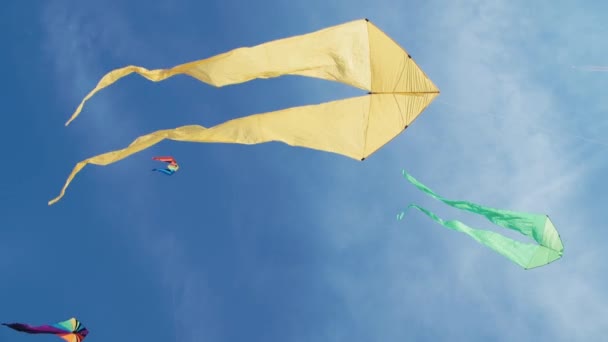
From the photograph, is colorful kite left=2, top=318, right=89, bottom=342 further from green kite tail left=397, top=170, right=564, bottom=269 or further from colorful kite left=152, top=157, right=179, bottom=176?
green kite tail left=397, top=170, right=564, bottom=269

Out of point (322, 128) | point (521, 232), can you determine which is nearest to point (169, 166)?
point (322, 128)

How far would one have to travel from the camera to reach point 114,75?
11938mm

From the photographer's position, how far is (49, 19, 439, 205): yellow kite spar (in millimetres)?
12000

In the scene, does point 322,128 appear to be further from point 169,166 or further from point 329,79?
point 169,166

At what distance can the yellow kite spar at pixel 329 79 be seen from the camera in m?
12.0

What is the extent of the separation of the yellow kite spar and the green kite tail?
3692 millimetres

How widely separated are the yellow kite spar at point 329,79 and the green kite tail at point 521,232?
12.1 feet

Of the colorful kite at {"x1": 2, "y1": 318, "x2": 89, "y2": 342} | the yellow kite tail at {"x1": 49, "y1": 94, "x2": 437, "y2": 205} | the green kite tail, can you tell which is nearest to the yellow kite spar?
the yellow kite tail at {"x1": 49, "y1": 94, "x2": 437, "y2": 205}

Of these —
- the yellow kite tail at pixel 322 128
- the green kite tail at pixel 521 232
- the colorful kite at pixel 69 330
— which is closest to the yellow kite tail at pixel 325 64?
the yellow kite tail at pixel 322 128

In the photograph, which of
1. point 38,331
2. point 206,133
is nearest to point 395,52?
point 206,133

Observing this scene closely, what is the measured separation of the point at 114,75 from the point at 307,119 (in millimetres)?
4774

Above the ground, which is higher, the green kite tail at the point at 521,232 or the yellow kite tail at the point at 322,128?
the yellow kite tail at the point at 322,128

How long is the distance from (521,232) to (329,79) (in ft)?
26.5

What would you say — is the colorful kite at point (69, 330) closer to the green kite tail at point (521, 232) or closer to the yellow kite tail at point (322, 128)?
the yellow kite tail at point (322, 128)
